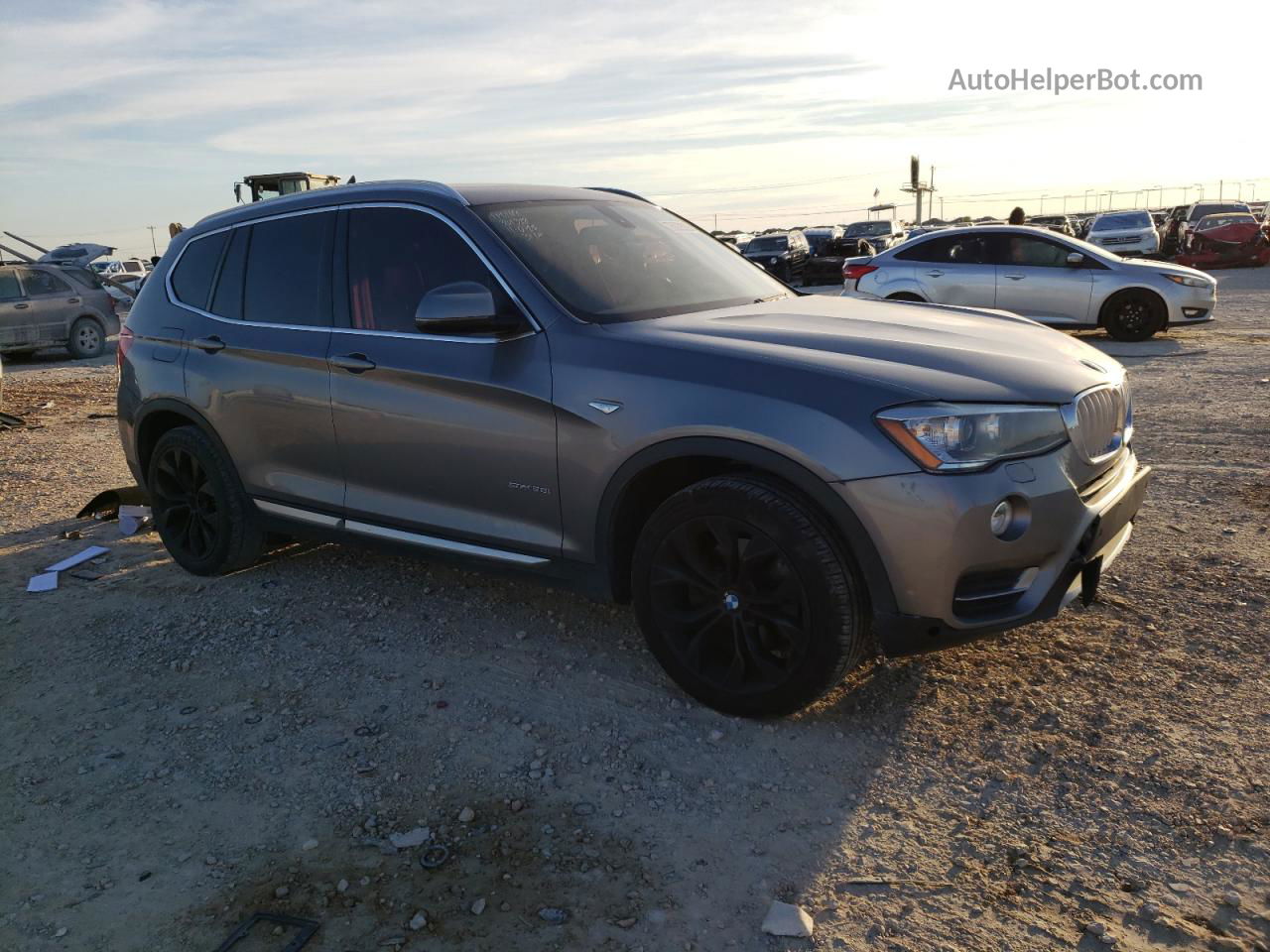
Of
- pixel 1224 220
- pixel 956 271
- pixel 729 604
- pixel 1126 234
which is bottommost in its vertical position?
pixel 729 604

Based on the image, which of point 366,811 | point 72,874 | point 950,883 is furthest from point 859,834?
point 72,874

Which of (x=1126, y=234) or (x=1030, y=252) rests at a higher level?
(x=1126, y=234)

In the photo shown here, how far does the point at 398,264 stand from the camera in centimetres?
428

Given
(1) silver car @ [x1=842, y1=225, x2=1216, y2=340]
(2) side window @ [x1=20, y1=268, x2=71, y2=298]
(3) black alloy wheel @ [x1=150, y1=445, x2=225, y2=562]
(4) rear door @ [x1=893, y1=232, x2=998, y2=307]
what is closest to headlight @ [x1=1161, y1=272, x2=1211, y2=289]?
(1) silver car @ [x1=842, y1=225, x2=1216, y2=340]

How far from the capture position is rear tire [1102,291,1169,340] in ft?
42.1

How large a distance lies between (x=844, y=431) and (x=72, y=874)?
2.53 metres

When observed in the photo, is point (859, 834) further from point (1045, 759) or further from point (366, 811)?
point (366, 811)

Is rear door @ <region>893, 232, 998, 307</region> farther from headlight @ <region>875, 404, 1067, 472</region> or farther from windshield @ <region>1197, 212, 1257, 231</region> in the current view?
windshield @ <region>1197, 212, 1257, 231</region>

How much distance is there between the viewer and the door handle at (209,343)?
4.88 metres

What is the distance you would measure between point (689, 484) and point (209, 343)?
8.57ft

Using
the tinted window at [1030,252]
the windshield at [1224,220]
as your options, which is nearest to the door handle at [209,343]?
the tinted window at [1030,252]

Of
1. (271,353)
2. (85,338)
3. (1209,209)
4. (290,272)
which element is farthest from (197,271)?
(1209,209)

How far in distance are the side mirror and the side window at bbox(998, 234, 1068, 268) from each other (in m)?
10.5

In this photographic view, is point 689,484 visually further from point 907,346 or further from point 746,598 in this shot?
point 907,346
